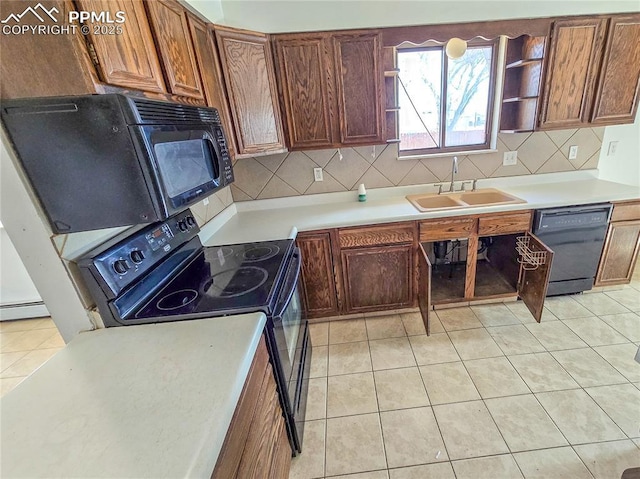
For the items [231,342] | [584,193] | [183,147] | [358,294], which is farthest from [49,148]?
[584,193]

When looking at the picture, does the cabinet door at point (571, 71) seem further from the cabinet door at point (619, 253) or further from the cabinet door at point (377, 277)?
the cabinet door at point (377, 277)

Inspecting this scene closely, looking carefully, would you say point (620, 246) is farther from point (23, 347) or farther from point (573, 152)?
point (23, 347)

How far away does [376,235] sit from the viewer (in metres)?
2.06

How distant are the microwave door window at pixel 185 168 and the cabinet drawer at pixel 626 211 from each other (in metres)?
2.67

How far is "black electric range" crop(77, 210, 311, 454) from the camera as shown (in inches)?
40.0

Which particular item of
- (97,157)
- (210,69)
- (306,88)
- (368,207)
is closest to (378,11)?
(306,88)

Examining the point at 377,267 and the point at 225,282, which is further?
the point at 377,267

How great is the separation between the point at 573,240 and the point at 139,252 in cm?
272

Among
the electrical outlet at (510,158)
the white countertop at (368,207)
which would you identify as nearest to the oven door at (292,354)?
the white countertop at (368,207)

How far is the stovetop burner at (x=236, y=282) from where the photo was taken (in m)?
1.17

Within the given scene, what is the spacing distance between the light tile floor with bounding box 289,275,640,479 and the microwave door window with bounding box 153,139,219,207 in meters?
1.33

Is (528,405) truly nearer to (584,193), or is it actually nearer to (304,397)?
(304,397)

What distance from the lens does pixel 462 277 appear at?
7.99 feet

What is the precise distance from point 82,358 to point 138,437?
1.41ft
